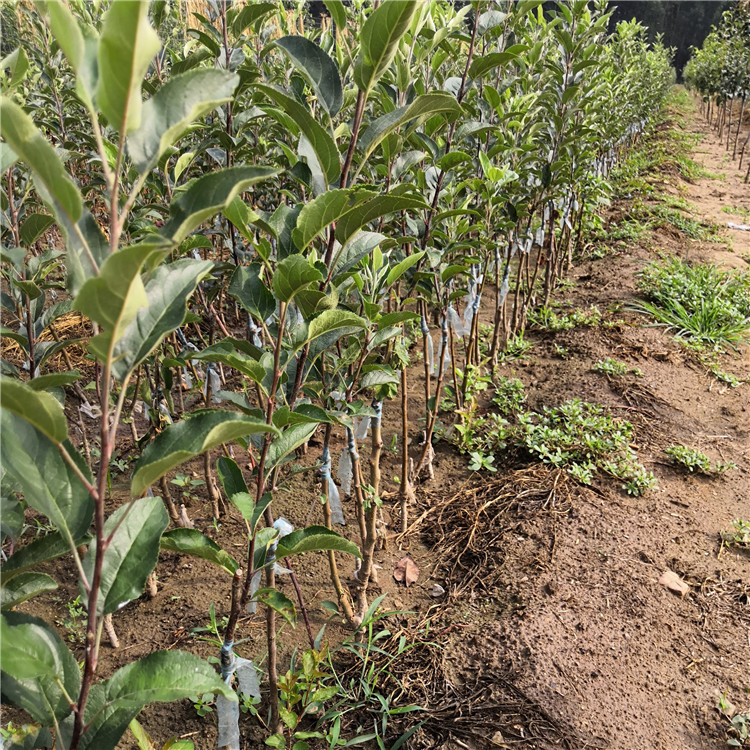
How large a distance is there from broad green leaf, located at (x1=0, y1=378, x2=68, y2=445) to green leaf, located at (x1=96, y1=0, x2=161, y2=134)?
342 millimetres

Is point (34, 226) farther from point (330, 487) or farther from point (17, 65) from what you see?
point (330, 487)

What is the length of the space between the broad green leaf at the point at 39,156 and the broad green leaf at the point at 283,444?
0.71 meters

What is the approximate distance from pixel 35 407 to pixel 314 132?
83 cm

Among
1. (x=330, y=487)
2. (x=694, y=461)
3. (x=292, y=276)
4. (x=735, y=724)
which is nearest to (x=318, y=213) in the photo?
(x=292, y=276)

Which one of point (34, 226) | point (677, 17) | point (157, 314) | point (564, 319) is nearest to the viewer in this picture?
point (157, 314)

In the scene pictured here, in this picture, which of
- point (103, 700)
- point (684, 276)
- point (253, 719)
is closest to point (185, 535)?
point (103, 700)

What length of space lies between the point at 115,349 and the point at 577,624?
215 cm

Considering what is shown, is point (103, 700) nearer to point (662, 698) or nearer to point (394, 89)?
point (662, 698)

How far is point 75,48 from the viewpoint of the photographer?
0.69 meters

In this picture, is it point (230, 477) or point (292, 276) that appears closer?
point (292, 276)

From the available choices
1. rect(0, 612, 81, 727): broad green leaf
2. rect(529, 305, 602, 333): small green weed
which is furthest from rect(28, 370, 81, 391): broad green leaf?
rect(529, 305, 602, 333): small green weed

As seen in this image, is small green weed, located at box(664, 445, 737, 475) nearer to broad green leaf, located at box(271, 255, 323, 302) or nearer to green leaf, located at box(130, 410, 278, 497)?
broad green leaf, located at box(271, 255, 323, 302)

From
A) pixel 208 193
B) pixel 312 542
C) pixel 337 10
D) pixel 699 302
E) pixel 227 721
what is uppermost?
pixel 337 10

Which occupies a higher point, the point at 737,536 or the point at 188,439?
the point at 188,439
